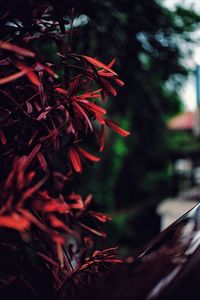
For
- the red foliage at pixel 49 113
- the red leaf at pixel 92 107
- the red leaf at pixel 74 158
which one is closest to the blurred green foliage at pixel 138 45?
the red foliage at pixel 49 113

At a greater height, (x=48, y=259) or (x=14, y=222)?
(x=14, y=222)

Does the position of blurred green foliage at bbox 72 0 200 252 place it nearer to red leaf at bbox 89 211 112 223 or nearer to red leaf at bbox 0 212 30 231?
red leaf at bbox 89 211 112 223

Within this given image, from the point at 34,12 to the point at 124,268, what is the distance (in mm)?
841

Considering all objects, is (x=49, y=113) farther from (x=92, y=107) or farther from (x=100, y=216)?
(x=100, y=216)

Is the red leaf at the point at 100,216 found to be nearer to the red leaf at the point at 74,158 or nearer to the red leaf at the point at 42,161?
the red leaf at the point at 74,158

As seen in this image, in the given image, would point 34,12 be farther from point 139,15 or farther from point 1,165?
point 139,15

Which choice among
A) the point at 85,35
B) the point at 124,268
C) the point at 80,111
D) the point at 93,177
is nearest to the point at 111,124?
the point at 80,111

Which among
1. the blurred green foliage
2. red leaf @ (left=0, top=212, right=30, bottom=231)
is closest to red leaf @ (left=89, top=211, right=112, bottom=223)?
red leaf @ (left=0, top=212, right=30, bottom=231)

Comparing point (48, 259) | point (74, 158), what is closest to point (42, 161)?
point (74, 158)

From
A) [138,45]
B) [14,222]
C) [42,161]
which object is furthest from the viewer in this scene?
[138,45]

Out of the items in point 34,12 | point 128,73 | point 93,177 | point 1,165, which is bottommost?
Answer: point 93,177

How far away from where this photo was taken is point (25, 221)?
0.72 meters

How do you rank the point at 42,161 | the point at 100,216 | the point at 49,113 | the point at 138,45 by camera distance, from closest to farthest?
the point at 42,161
the point at 49,113
the point at 100,216
the point at 138,45

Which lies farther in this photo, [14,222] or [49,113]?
[49,113]
